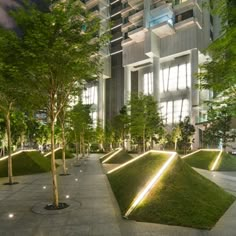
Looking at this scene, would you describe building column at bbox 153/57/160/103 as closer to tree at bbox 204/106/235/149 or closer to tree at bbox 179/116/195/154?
tree at bbox 179/116/195/154

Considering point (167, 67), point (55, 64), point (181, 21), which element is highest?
point (181, 21)

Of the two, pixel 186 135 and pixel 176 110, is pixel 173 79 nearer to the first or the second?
pixel 176 110

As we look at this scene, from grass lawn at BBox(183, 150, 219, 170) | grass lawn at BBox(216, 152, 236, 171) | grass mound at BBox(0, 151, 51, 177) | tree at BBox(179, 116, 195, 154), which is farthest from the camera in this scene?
tree at BBox(179, 116, 195, 154)

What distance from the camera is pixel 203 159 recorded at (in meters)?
25.7

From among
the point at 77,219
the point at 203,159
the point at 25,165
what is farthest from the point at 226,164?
the point at 77,219

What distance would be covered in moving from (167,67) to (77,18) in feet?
215

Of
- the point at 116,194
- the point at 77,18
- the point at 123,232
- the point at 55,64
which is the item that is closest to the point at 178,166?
the point at 116,194

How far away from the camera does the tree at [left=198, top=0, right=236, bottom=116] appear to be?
665 cm

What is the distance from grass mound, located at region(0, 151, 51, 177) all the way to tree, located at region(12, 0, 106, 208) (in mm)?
11146

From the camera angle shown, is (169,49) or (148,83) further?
(148,83)

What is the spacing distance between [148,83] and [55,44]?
68794mm

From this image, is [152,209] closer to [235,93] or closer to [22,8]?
[235,93]

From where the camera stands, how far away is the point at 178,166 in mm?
12273

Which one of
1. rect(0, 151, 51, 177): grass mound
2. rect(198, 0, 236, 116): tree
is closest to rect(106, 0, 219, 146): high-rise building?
rect(0, 151, 51, 177): grass mound
